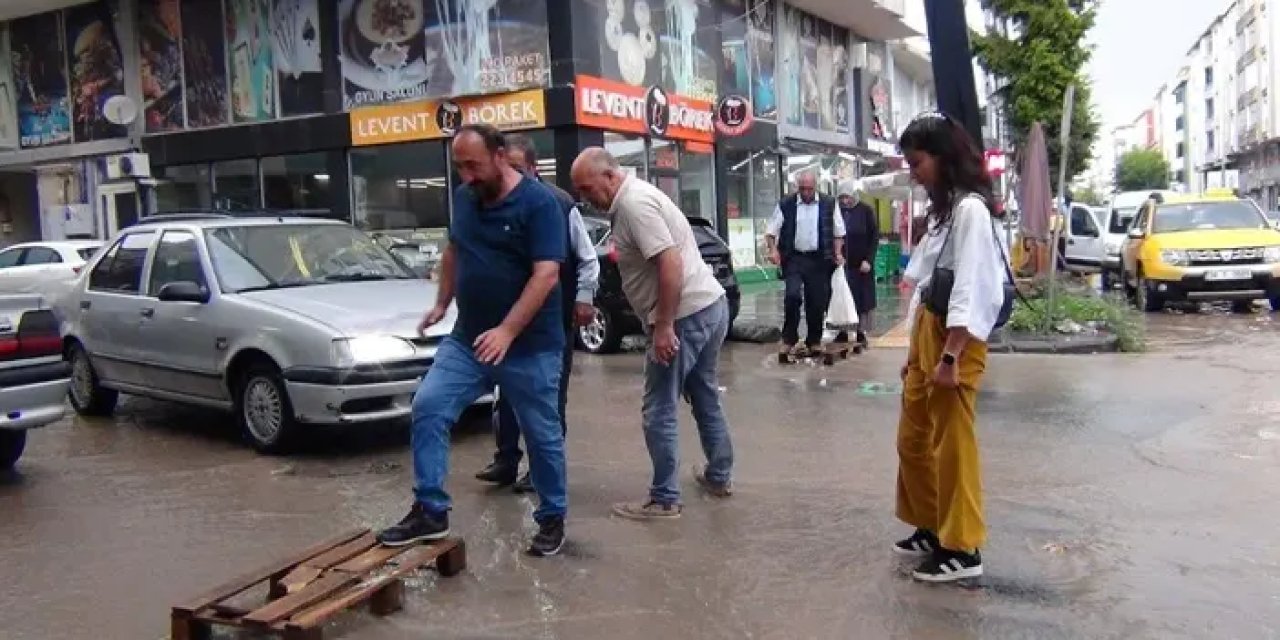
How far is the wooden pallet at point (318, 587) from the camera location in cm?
389

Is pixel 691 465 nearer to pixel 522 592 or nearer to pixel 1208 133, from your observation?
pixel 522 592

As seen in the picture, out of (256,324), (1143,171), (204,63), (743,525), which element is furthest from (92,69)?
(1143,171)

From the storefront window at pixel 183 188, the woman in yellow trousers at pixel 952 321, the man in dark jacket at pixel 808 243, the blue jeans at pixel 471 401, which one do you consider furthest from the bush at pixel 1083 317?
the storefront window at pixel 183 188

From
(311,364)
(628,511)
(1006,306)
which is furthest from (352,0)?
(1006,306)

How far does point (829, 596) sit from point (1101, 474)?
266 centimetres

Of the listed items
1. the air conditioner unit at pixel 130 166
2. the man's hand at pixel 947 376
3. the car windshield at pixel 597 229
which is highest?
the air conditioner unit at pixel 130 166

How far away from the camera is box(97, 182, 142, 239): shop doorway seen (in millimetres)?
22516

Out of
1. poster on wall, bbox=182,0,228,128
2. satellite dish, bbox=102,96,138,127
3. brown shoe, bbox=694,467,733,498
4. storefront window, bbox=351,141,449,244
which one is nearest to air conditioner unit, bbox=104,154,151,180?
satellite dish, bbox=102,96,138,127

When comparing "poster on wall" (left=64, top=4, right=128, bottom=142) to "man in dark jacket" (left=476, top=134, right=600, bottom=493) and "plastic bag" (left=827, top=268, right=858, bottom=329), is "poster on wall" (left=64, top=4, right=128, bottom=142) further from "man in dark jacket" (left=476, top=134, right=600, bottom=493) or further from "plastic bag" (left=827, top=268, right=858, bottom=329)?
"man in dark jacket" (left=476, top=134, right=600, bottom=493)

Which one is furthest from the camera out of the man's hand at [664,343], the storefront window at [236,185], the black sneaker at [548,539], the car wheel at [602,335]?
the storefront window at [236,185]

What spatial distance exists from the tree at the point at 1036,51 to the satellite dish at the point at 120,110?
62.3 feet

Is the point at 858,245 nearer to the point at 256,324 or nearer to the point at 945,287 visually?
the point at 256,324

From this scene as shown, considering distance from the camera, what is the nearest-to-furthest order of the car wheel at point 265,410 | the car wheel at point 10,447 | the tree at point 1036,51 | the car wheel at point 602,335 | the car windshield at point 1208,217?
the car wheel at point 10,447 < the car wheel at point 265,410 < the car wheel at point 602,335 < the car windshield at point 1208,217 < the tree at point 1036,51

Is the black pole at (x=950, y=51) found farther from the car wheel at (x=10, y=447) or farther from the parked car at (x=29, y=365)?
the car wheel at (x=10, y=447)
